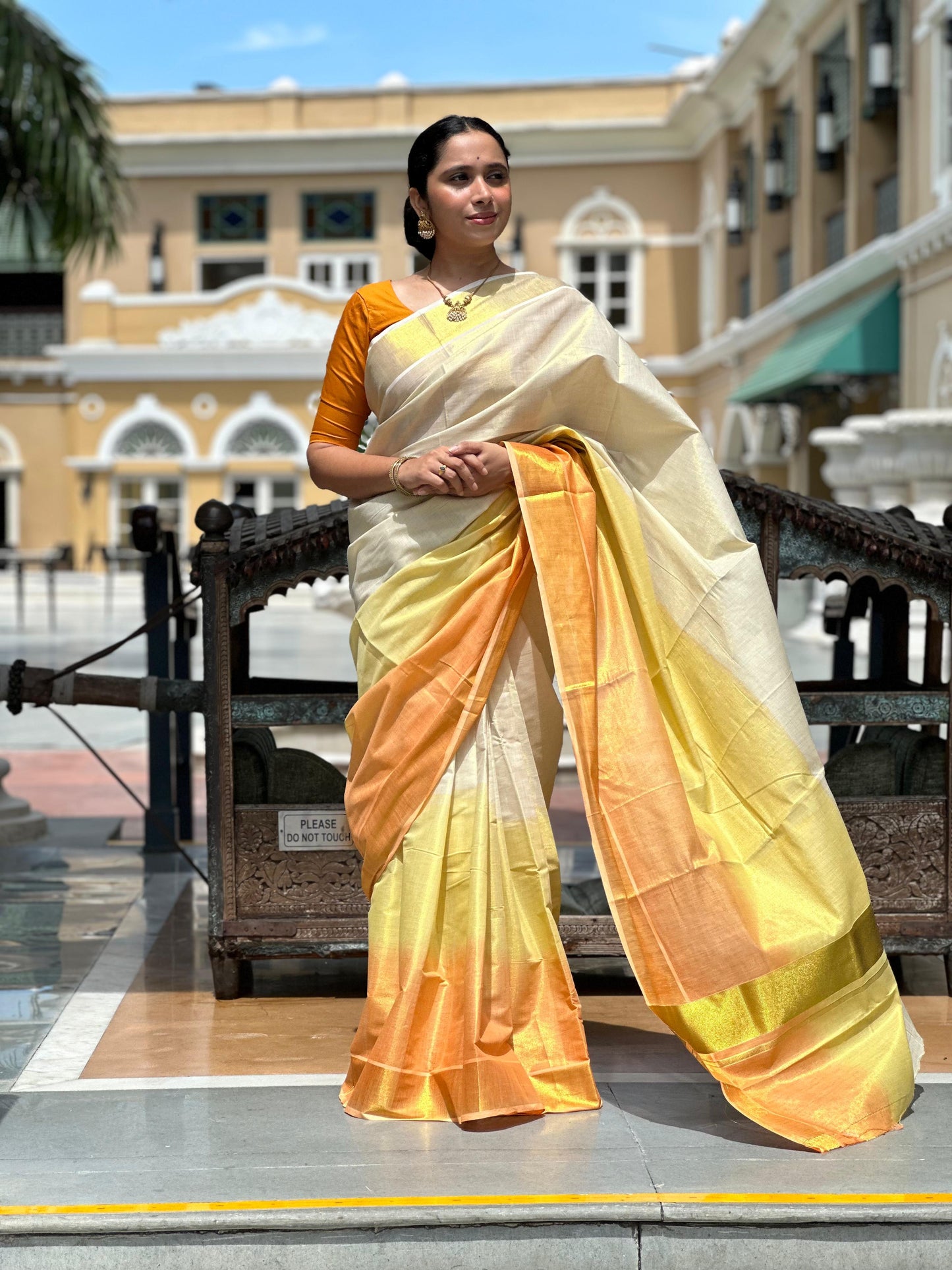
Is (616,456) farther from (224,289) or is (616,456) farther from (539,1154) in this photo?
(224,289)

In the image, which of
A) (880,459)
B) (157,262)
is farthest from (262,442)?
(880,459)

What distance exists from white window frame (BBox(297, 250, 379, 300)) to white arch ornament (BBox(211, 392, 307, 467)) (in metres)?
3.24

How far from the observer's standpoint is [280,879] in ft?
11.9

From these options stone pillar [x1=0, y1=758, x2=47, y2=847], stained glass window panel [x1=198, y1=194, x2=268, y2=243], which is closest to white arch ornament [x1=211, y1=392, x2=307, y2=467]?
stained glass window panel [x1=198, y1=194, x2=268, y2=243]

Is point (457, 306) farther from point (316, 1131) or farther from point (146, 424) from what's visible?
point (146, 424)

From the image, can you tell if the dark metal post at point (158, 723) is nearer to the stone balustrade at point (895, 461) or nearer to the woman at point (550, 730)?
the woman at point (550, 730)

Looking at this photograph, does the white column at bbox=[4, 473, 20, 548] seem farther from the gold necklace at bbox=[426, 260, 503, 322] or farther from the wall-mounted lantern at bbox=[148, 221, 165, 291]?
the gold necklace at bbox=[426, 260, 503, 322]

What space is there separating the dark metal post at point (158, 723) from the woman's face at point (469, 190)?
85.6 inches

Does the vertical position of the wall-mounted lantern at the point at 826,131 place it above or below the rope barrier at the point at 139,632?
above

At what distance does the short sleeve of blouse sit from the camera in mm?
3002

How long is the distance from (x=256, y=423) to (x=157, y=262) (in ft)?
14.9

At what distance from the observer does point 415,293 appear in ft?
9.89

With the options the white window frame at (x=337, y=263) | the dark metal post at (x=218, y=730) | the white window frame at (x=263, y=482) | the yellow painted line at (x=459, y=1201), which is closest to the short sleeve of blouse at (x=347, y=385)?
the dark metal post at (x=218, y=730)

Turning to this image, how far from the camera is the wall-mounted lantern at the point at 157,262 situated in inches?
1288
